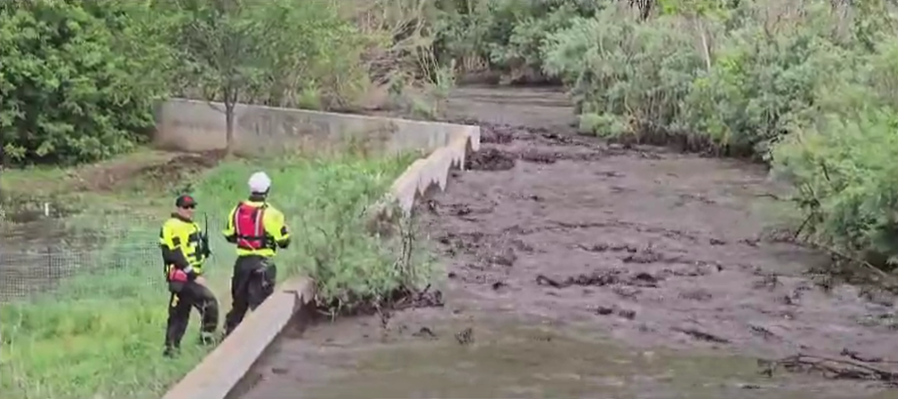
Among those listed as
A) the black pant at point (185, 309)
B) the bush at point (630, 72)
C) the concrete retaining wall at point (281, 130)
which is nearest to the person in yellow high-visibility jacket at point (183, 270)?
the black pant at point (185, 309)

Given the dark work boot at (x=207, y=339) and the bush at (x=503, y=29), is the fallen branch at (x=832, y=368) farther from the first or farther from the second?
the bush at (x=503, y=29)

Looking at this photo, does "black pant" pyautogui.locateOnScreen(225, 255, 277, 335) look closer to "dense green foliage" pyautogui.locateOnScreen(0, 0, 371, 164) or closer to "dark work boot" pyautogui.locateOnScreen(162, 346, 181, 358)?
"dark work boot" pyautogui.locateOnScreen(162, 346, 181, 358)

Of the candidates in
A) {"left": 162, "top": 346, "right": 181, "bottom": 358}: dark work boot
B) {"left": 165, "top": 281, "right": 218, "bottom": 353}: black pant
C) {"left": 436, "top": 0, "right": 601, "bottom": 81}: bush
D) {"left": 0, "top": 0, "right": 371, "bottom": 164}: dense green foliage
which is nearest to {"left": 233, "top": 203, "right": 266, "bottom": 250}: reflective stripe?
{"left": 165, "top": 281, "right": 218, "bottom": 353}: black pant

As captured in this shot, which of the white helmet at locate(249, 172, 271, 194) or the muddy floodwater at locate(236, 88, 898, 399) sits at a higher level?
the white helmet at locate(249, 172, 271, 194)

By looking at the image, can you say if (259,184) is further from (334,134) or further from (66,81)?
(66,81)

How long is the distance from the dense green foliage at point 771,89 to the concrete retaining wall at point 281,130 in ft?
19.3

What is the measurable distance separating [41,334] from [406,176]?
Result: 360 inches

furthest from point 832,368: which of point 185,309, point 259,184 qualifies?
point 185,309

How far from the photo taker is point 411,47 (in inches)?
1526

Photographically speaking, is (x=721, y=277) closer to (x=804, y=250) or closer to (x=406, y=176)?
(x=804, y=250)

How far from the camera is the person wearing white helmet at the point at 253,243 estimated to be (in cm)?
1161

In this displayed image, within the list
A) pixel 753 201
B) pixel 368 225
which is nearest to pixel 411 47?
pixel 753 201

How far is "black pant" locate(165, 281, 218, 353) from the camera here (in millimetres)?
10992

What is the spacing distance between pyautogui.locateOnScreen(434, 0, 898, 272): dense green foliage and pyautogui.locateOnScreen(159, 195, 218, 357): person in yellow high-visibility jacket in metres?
8.59
